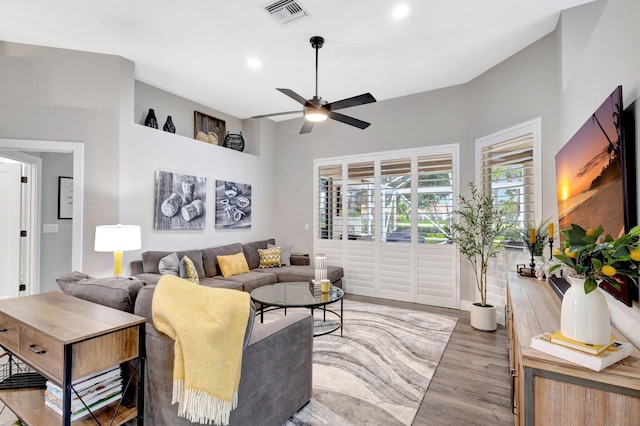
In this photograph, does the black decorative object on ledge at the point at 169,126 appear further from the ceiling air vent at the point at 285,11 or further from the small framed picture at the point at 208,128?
the ceiling air vent at the point at 285,11

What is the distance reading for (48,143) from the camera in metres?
3.41

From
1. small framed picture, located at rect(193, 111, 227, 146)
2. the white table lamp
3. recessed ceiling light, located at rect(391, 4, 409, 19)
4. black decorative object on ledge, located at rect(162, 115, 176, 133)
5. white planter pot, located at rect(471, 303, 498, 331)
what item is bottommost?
white planter pot, located at rect(471, 303, 498, 331)

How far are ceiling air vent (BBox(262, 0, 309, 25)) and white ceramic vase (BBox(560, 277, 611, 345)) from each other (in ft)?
9.04

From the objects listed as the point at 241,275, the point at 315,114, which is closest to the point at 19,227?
the point at 241,275

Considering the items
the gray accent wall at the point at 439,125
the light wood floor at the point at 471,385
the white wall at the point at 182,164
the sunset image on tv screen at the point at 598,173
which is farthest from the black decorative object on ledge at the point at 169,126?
the sunset image on tv screen at the point at 598,173

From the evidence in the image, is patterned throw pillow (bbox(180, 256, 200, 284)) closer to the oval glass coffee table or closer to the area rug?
the oval glass coffee table

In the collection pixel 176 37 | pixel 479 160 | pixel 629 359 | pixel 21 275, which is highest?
pixel 176 37

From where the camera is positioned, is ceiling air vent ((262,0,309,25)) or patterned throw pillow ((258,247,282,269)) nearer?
ceiling air vent ((262,0,309,25))

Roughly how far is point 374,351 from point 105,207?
130 inches

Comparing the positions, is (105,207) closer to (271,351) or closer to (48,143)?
(48,143)

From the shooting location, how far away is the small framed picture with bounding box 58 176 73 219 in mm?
4543

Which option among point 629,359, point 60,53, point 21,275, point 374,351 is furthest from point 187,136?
point 629,359

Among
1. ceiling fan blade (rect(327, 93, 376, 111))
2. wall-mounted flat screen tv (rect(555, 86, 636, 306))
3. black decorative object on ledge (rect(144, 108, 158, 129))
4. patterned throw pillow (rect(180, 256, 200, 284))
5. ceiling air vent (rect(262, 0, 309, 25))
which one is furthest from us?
black decorative object on ledge (rect(144, 108, 158, 129))

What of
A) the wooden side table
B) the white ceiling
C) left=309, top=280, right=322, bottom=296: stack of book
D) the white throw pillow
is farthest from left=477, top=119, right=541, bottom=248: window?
the white throw pillow
